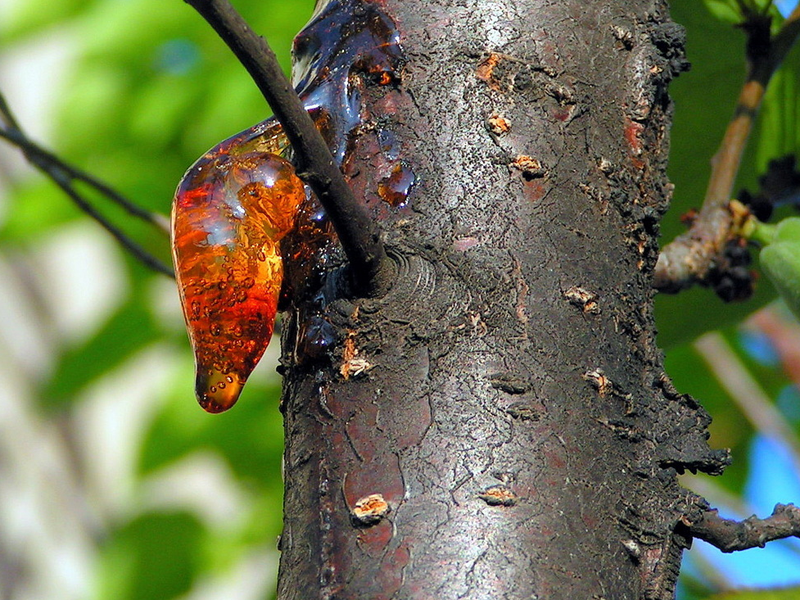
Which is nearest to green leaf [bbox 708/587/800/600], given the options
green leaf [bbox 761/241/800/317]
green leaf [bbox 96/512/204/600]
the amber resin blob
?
green leaf [bbox 761/241/800/317]

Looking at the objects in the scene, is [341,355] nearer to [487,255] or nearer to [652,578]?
[487,255]

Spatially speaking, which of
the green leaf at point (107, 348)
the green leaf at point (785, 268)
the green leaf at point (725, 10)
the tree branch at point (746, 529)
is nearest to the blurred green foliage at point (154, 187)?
the green leaf at point (107, 348)

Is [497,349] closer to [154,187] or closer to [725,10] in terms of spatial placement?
[725,10]

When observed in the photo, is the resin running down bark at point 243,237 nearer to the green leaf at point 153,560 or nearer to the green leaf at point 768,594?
the green leaf at point 768,594

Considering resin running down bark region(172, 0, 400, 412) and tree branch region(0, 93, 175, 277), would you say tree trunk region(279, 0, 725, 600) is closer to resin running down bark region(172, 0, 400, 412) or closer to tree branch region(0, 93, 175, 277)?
resin running down bark region(172, 0, 400, 412)

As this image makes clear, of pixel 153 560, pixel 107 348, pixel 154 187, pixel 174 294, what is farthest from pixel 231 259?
pixel 174 294

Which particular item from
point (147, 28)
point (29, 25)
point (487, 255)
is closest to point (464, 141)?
point (487, 255)
